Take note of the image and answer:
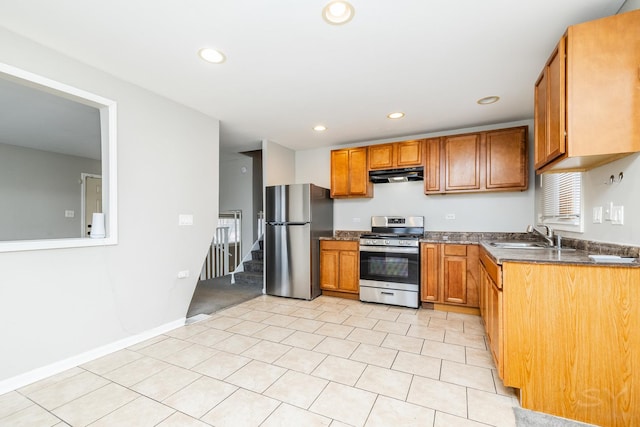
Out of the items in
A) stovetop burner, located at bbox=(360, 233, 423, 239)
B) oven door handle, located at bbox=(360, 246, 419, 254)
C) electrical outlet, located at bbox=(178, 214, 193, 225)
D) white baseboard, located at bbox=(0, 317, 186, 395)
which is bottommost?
white baseboard, located at bbox=(0, 317, 186, 395)

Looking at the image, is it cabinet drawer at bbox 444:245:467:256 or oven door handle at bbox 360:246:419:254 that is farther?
oven door handle at bbox 360:246:419:254

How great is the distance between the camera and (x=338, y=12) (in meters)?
1.71

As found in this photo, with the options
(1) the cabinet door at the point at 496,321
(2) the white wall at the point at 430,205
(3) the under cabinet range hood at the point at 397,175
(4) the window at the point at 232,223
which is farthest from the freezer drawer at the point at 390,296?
(4) the window at the point at 232,223

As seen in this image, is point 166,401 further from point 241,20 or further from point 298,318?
point 241,20

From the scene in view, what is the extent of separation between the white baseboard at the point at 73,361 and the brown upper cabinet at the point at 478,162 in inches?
146

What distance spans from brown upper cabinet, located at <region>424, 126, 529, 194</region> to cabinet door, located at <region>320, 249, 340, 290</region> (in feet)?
5.44

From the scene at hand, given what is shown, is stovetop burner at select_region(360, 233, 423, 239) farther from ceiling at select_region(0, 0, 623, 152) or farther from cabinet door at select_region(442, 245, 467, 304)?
ceiling at select_region(0, 0, 623, 152)

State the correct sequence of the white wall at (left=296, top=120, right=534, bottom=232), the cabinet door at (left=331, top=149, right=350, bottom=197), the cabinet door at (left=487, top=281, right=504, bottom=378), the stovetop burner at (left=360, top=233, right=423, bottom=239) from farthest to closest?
the cabinet door at (left=331, top=149, right=350, bottom=197)
the stovetop burner at (left=360, top=233, right=423, bottom=239)
the white wall at (left=296, top=120, right=534, bottom=232)
the cabinet door at (left=487, top=281, right=504, bottom=378)

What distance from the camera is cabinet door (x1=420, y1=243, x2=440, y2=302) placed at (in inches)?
140

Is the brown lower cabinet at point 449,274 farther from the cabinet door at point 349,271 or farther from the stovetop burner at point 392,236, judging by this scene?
the cabinet door at point 349,271

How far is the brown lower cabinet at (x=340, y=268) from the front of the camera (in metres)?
4.07

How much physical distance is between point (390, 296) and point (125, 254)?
3.08 metres

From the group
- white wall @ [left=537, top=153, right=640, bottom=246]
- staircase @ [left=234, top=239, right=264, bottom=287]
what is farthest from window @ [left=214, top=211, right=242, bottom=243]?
white wall @ [left=537, top=153, right=640, bottom=246]

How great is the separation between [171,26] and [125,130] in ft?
3.83
